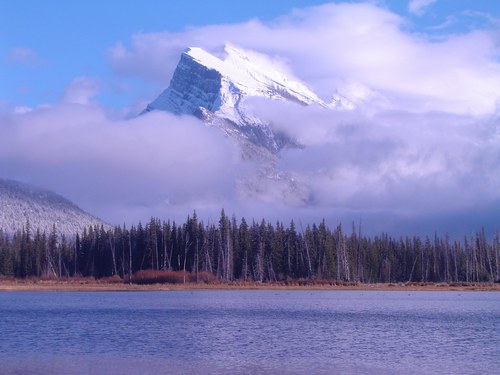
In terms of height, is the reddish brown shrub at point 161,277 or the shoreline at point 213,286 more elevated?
the reddish brown shrub at point 161,277

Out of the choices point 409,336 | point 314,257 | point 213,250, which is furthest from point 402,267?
point 409,336

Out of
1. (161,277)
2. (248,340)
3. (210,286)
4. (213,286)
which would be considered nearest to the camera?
(248,340)

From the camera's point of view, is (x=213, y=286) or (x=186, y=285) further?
(x=186, y=285)

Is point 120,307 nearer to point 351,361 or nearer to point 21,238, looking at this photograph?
point 351,361

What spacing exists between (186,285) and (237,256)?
29.4 meters

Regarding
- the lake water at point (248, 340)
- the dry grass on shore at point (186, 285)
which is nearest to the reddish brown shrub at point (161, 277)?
the dry grass on shore at point (186, 285)

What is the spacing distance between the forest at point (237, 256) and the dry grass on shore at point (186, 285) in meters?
5.32

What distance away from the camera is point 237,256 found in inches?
7087

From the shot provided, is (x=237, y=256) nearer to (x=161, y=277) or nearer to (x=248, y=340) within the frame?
(x=161, y=277)

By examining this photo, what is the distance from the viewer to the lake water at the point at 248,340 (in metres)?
43.2

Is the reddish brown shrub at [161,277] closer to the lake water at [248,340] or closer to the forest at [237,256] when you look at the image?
the forest at [237,256]

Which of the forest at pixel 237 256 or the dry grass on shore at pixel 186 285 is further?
the forest at pixel 237 256

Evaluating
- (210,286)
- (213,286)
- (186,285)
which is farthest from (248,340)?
(186,285)

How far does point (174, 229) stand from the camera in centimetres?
18325
